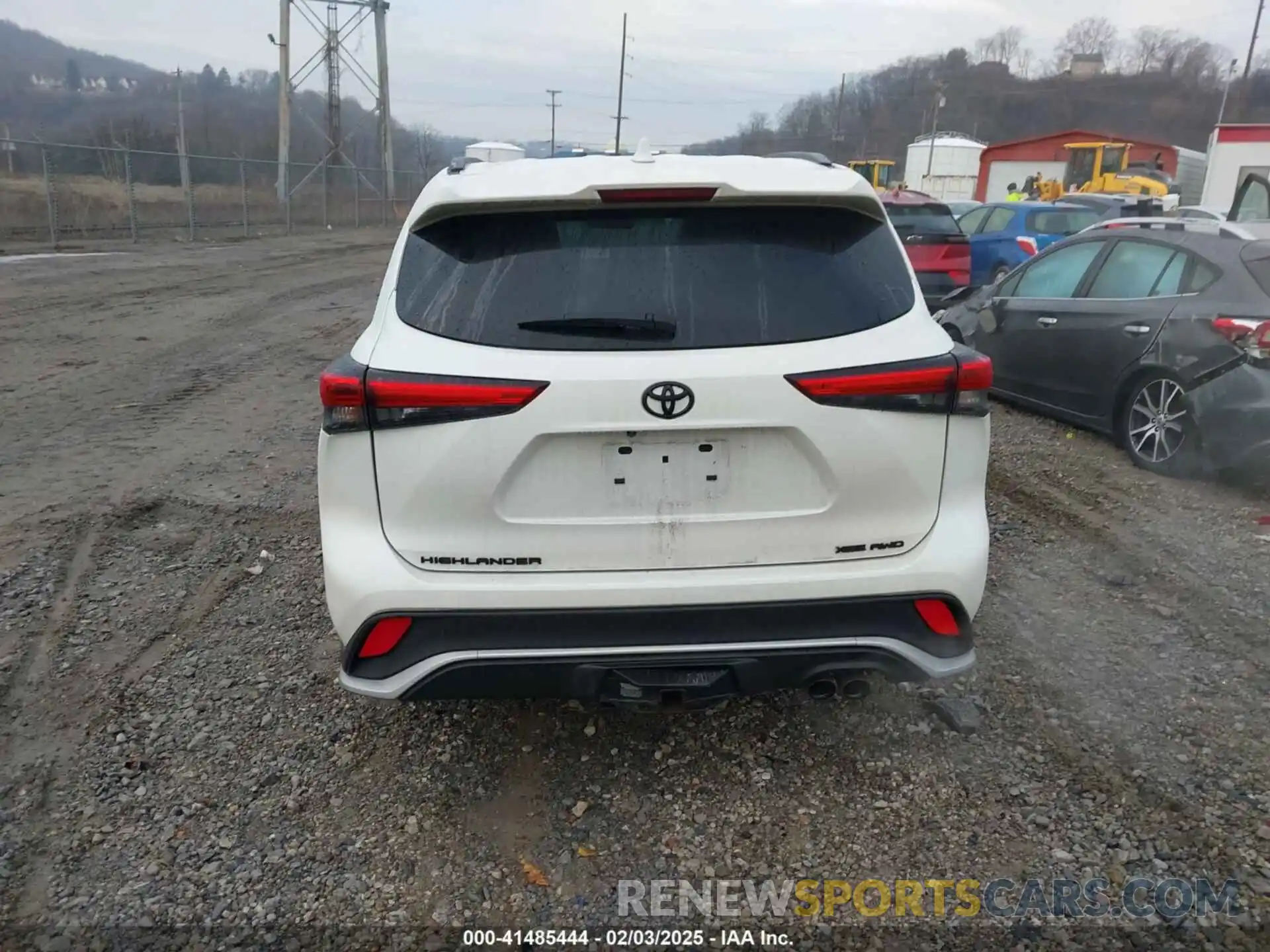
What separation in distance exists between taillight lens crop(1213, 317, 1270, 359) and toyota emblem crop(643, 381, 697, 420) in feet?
14.8

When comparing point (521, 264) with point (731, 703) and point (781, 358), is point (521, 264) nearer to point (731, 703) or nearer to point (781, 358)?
point (781, 358)

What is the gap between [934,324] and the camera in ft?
9.67

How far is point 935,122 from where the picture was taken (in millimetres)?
67250

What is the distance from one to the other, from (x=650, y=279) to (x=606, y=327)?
20 centimetres

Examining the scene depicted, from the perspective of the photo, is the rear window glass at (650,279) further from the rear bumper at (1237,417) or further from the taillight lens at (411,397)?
the rear bumper at (1237,417)

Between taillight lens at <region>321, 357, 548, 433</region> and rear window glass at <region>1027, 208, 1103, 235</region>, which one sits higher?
rear window glass at <region>1027, 208, 1103, 235</region>

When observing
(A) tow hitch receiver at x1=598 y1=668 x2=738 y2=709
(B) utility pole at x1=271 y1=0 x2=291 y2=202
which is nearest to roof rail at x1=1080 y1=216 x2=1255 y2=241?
(A) tow hitch receiver at x1=598 y1=668 x2=738 y2=709

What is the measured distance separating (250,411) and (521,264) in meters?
5.56

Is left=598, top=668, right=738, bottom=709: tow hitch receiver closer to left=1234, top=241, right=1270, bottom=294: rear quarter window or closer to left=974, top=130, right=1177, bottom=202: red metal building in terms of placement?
left=1234, top=241, right=1270, bottom=294: rear quarter window

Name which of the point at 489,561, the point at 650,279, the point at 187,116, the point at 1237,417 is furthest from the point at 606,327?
the point at 187,116

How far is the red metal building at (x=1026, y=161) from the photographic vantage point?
41.8 meters

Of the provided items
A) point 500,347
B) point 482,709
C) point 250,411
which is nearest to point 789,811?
point 482,709

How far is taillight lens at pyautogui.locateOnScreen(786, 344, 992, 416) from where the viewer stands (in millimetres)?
2604

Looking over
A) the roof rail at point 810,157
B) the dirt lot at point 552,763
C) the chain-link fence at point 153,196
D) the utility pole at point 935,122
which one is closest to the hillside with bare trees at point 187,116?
the chain-link fence at point 153,196
